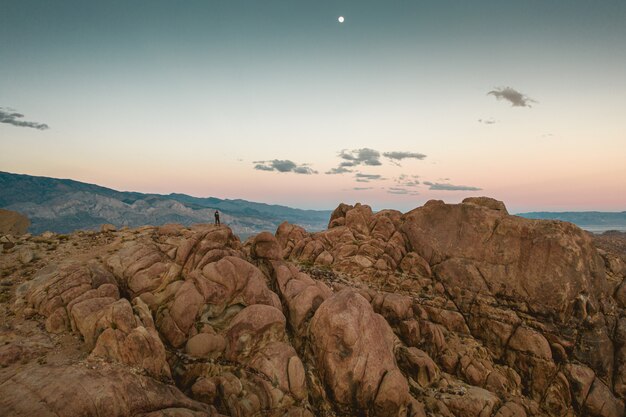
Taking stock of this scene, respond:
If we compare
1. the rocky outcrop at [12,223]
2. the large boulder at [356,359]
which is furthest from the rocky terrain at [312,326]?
the rocky outcrop at [12,223]

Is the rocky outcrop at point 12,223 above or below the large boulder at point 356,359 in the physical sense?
above

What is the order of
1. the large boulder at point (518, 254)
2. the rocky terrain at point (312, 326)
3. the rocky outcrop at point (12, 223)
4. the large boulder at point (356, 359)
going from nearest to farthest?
the rocky terrain at point (312, 326)
the large boulder at point (356, 359)
the large boulder at point (518, 254)
the rocky outcrop at point (12, 223)

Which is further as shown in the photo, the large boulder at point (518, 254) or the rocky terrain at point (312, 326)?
the large boulder at point (518, 254)

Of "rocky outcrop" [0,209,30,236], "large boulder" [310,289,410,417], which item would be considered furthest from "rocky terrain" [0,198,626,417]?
"rocky outcrop" [0,209,30,236]

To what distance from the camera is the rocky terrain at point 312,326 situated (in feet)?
70.1

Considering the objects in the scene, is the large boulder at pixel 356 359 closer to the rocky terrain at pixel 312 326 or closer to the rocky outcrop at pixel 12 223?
the rocky terrain at pixel 312 326

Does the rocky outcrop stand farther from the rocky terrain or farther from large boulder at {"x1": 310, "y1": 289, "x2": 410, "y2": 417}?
large boulder at {"x1": 310, "y1": 289, "x2": 410, "y2": 417}

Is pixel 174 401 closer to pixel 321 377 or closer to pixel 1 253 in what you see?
pixel 321 377

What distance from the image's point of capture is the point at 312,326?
30.4 m

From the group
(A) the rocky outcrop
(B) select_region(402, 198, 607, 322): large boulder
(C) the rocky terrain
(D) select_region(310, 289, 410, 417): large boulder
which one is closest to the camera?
(C) the rocky terrain

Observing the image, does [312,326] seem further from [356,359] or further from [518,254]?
[518,254]

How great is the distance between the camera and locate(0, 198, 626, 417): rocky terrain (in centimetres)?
2138

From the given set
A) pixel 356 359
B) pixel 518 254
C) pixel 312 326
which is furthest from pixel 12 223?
pixel 518 254

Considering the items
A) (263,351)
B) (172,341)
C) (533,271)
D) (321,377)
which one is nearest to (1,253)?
(172,341)
